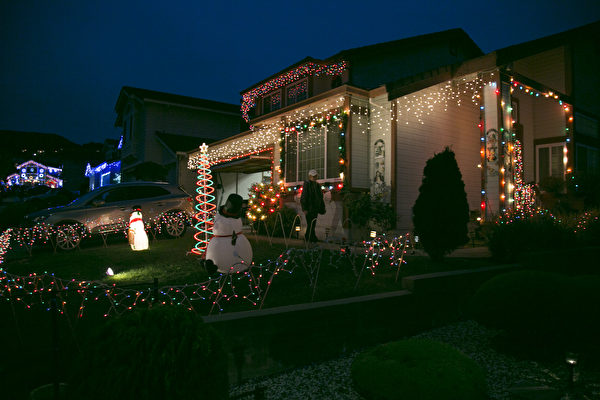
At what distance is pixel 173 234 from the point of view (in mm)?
10859

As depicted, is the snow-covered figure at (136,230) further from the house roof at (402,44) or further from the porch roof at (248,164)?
the house roof at (402,44)

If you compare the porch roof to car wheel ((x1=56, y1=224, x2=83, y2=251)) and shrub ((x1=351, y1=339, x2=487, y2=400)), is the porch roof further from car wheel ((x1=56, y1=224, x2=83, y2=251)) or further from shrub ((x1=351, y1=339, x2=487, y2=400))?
shrub ((x1=351, y1=339, x2=487, y2=400))

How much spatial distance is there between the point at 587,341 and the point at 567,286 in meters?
0.56

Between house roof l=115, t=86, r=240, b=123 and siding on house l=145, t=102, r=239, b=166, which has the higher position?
house roof l=115, t=86, r=240, b=123

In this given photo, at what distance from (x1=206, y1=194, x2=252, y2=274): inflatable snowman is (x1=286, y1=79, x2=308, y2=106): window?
427 inches

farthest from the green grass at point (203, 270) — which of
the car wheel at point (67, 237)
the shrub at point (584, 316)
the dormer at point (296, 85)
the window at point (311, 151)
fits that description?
the dormer at point (296, 85)

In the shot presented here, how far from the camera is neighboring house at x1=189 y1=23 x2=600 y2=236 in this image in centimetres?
861

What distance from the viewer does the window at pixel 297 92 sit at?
1498cm

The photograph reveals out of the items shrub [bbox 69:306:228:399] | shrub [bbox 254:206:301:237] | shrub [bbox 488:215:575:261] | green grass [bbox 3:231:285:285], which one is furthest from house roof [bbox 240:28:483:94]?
shrub [bbox 69:306:228:399]

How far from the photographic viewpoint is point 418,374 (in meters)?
2.26

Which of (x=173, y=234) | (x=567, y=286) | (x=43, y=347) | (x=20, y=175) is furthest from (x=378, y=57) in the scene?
(x=20, y=175)

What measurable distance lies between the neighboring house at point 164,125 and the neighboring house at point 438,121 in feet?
35.4

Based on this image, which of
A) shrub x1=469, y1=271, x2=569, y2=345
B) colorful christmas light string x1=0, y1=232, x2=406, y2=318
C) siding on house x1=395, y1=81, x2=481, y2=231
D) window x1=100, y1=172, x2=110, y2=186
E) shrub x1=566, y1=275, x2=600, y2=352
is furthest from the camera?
window x1=100, y1=172, x2=110, y2=186

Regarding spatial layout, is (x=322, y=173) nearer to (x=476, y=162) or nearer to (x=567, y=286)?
(x=476, y=162)
